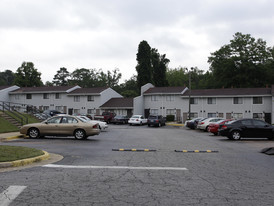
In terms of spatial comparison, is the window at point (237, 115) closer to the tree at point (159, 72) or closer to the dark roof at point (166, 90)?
the dark roof at point (166, 90)

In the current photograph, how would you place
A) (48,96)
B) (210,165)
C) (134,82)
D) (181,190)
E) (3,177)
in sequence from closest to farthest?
(181,190)
(3,177)
(210,165)
(48,96)
(134,82)

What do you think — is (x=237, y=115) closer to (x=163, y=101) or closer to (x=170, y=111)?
(x=170, y=111)

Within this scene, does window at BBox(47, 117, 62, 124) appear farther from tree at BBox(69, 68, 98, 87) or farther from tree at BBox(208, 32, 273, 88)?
tree at BBox(69, 68, 98, 87)

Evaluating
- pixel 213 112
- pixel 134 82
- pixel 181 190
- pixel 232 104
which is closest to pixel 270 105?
pixel 232 104

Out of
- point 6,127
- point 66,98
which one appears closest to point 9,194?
point 6,127

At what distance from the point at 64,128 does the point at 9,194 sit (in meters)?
12.8

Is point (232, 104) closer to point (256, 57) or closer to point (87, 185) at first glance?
point (256, 57)

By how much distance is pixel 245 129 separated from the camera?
20016 millimetres

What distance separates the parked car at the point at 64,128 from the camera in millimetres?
18672

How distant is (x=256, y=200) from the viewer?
587 cm

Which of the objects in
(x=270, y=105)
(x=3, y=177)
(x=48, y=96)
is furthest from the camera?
(x=48, y=96)

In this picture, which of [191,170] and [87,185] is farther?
[191,170]

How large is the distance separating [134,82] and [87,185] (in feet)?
302

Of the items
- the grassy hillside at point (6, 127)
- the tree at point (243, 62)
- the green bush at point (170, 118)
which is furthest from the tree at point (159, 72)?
the grassy hillside at point (6, 127)
